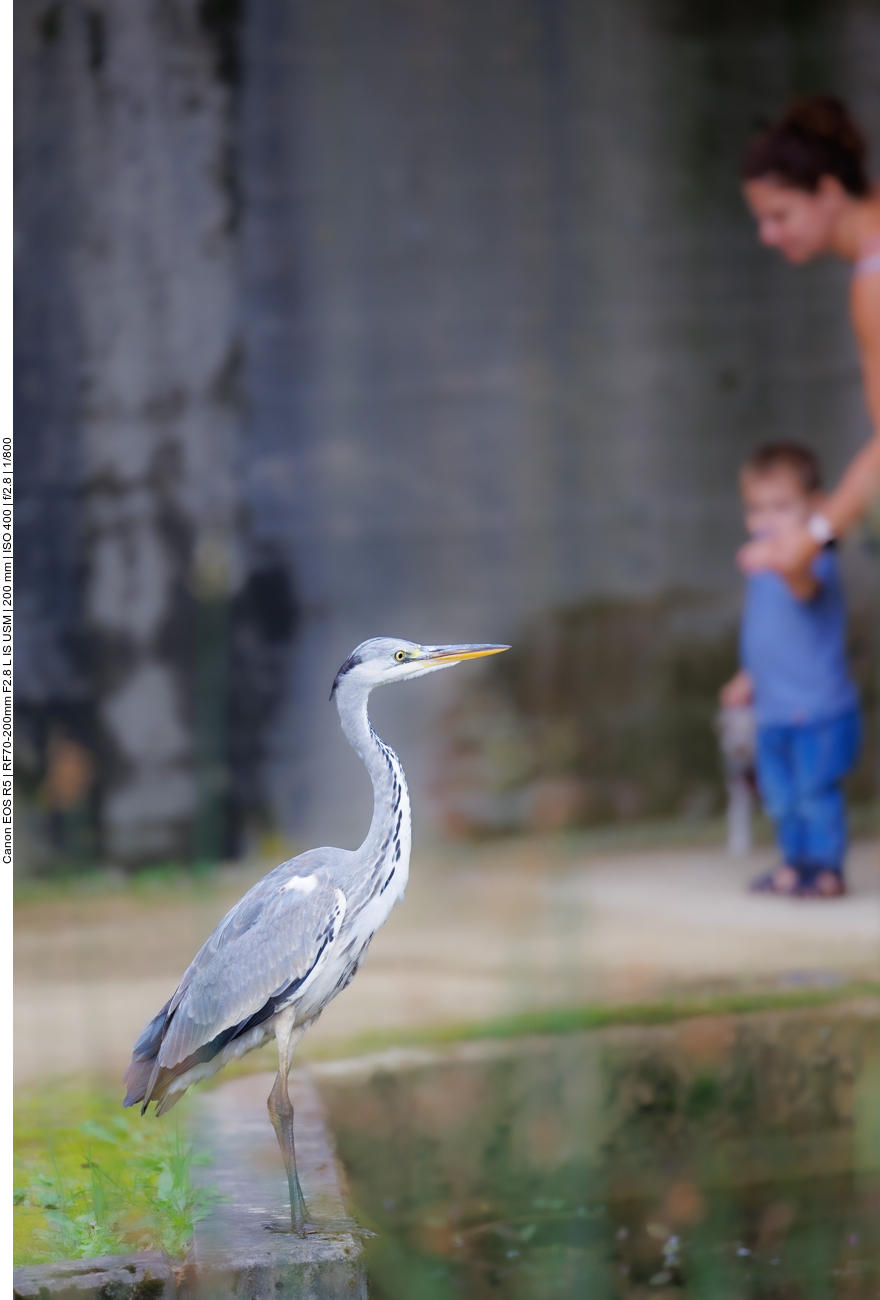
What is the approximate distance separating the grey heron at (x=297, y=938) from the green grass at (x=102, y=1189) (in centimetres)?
18

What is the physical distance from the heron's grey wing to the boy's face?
196 cm

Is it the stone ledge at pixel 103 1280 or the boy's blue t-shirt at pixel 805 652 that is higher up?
the boy's blue t-shirt at pixel 805 652

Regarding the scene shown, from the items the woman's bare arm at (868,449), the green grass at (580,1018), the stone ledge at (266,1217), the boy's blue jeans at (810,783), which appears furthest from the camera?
the boy's blue jeans at (810,783)

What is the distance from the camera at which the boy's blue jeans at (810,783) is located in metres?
3.05

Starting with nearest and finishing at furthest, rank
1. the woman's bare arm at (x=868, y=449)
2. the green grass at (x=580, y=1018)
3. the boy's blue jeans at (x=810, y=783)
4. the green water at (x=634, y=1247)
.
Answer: the green water at (x=634, y=1247) → the green grass at (x=580, y=1018) → the woman's bare arm at (x=868, y=449) → the boy's blue jeans at (x=810, y=783)

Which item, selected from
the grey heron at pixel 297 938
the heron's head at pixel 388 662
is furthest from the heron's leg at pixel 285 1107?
the heron's head at pixel 388 662

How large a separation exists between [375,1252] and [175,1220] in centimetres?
24

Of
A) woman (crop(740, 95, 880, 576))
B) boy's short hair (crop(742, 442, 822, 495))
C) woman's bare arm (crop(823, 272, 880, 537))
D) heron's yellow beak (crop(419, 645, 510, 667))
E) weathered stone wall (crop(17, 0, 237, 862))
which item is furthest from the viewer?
weathered stone wall (crop(17, 0, 237, 862))

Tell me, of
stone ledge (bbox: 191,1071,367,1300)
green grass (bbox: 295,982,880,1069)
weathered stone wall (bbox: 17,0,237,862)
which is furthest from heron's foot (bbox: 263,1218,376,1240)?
weathered stone wall (bbox: 17,0,237,862)

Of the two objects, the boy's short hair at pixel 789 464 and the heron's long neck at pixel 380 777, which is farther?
the boy's short hair at pixel 789 464

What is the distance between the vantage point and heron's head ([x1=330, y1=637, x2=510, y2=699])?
1.17 meters

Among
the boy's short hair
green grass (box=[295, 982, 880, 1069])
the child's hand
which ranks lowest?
green grass (box=[295, 982, 880, 1069])

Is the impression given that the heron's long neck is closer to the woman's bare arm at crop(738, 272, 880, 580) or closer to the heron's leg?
the heron's leg

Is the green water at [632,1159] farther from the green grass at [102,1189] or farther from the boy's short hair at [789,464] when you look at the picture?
the boy's short hair at [789,464]
